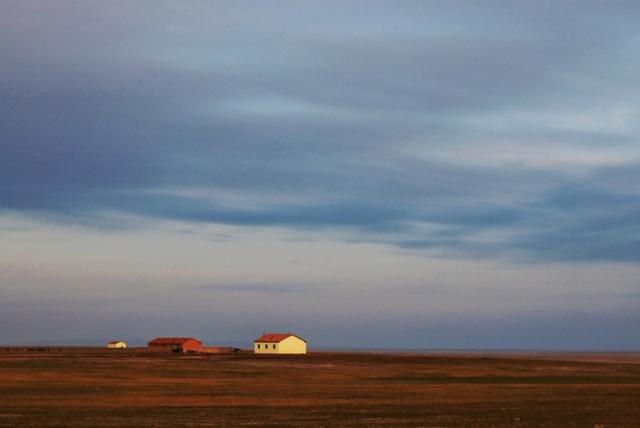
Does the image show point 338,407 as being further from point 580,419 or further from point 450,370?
point 450,370

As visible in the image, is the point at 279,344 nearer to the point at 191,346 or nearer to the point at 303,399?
the point at 191,346

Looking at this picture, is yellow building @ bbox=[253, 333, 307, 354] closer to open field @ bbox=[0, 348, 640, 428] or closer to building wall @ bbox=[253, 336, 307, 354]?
Answer: building wall @ bbox=[253, 336, 307, 354]

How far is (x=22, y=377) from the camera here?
8044 cm

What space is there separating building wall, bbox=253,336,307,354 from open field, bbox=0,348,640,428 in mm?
71639

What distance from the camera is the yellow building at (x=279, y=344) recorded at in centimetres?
17062

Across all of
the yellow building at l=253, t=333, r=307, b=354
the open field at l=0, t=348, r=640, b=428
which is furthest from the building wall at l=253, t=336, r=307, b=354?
the open field at l=0, t=348, r=640, b=428

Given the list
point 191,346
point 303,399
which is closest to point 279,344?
point 191,346

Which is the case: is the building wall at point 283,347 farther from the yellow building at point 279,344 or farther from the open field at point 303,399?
the open field at point 303,399

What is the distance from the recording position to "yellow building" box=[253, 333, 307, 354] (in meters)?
171

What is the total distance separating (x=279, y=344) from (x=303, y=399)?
4474 inches

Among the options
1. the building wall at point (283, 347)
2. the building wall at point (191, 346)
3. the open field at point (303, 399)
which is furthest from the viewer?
the building wall at point (191, 346)

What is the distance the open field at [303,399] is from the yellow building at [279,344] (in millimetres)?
71760

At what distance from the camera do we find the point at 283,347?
170 metres

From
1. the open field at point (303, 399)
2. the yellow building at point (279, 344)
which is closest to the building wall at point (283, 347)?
the yellow building at point (279, 344)
